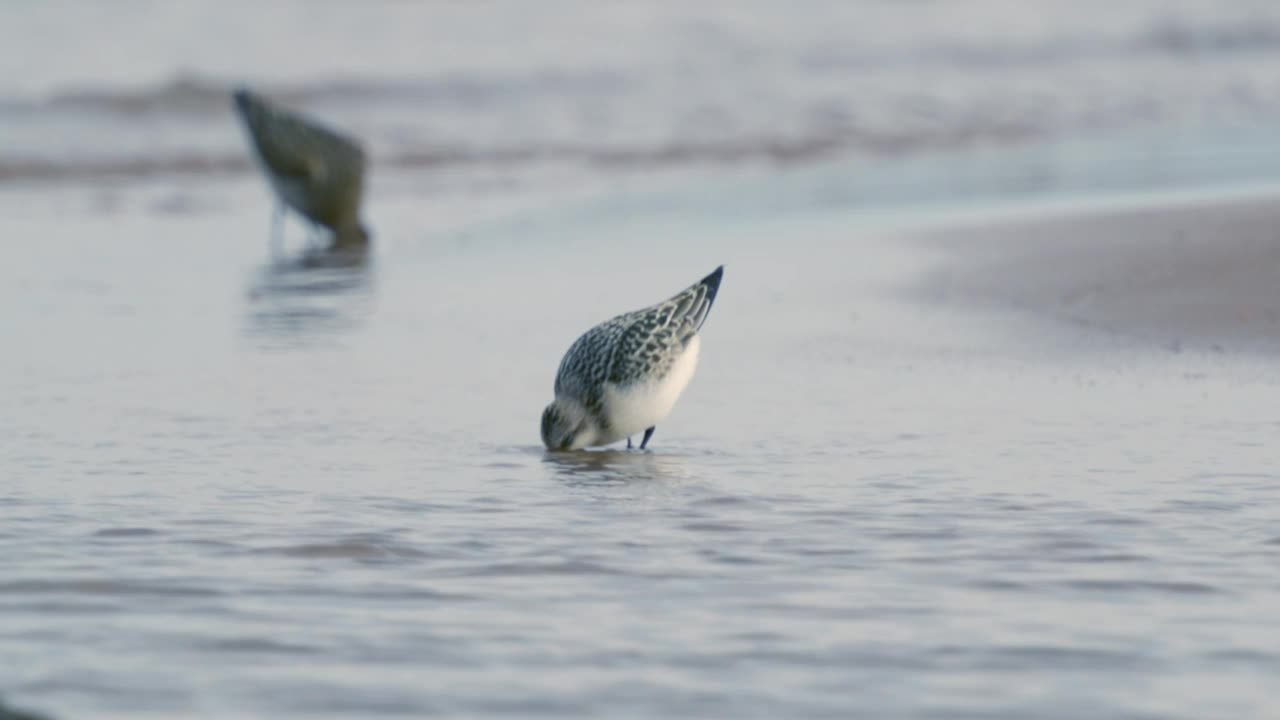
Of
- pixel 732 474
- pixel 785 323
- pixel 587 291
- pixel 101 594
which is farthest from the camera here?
pixel 587 291

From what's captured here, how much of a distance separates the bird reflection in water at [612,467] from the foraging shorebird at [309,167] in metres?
6.00

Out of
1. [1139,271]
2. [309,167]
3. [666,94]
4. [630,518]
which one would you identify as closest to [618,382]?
[630,518]

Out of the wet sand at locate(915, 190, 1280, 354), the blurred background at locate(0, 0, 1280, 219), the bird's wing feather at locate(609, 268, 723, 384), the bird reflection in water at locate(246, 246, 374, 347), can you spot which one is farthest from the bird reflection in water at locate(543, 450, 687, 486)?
the blurred background at locate(0, 0, 1280, 219)

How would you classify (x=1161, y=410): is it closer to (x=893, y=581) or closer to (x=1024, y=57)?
(x=893, y=581)

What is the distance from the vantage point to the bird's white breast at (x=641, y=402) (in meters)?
6.03

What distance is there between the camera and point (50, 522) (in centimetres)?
504

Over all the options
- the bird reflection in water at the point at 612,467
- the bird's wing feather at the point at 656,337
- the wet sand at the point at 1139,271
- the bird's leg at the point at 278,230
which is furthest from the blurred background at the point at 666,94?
the bird reflection in water at the point at 612,467

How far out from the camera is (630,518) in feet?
16.8

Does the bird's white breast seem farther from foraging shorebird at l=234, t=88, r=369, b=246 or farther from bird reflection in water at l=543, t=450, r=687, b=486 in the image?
foraging shorebird at l=234, t=88, r=369, b=246

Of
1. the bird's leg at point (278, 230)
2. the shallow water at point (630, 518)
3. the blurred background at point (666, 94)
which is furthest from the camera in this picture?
the blurred background at point (666, 94)

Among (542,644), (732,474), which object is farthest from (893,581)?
(732,474)

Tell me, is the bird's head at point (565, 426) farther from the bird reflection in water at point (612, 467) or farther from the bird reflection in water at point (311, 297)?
the bird reflection in water at point (311, 297)

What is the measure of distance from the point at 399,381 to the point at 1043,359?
226 cm

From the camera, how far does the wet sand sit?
305 inches
